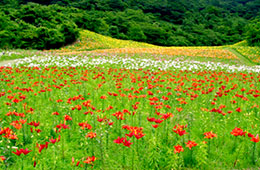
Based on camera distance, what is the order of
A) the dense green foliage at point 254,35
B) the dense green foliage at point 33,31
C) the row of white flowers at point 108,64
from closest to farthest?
1. the row of white flowers at point 108,64
2. the dense green foliage at point 33,31
3. the dense green foliage at point 254,35

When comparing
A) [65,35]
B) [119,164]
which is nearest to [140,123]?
[119,164]

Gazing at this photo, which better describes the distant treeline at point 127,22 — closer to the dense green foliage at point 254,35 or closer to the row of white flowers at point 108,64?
the dense green foliage at point 254,35

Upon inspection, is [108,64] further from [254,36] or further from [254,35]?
[254,36]

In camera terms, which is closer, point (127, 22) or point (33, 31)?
point (33, 31)

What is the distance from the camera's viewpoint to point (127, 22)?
5122cm

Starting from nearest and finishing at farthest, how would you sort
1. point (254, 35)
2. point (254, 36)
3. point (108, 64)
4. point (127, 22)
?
1. point (108, 64)
2. point (254, 35)
3. point (254, 36)
4. point (127, 22)

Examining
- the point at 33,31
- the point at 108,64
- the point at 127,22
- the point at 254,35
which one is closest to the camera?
the point at 108,64

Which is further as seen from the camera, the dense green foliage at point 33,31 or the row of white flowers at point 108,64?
the dense green foliage at point 33,31

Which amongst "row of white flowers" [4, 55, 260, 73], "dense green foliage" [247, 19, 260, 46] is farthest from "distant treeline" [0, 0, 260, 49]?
"row of white flowers" [4, 55, 260, 73]

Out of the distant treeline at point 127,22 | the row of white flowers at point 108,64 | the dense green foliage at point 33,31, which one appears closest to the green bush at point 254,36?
the distant treeline at point 127,22

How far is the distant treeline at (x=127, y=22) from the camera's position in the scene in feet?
78.9

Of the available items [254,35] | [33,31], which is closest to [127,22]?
[254,35]

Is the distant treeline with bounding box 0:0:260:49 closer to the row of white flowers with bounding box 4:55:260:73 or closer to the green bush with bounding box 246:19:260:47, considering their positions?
the green bush with bounding box 246:19:260:47

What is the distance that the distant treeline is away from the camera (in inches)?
947
